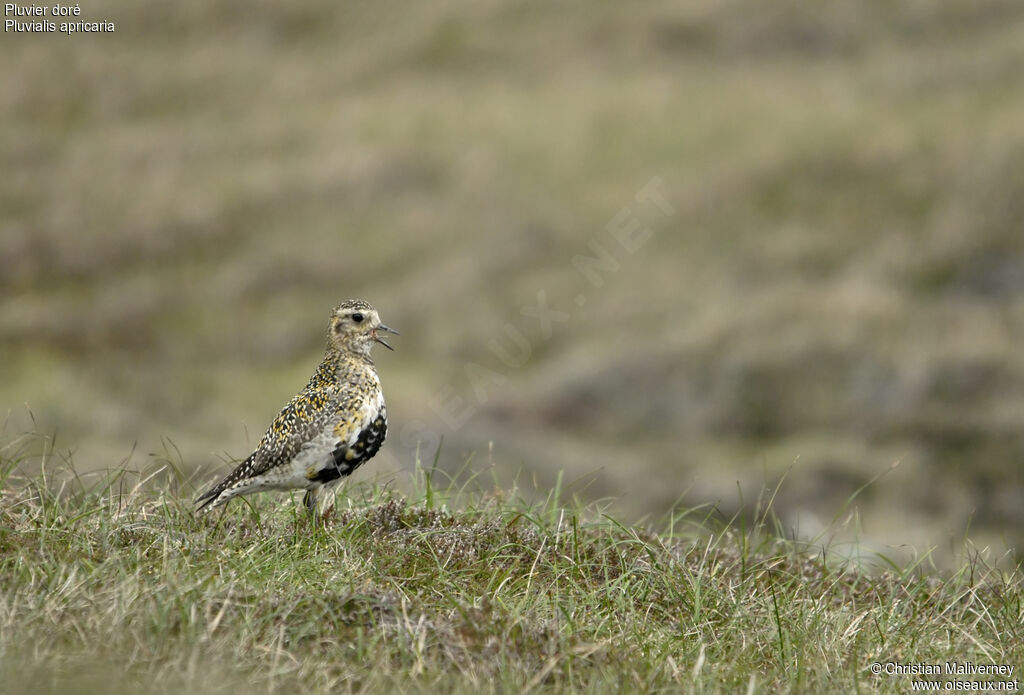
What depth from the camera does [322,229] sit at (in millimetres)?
37062

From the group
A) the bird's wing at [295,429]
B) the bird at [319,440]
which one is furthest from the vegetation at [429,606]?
the bird's wing at [295,429]

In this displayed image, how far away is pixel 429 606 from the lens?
20.1ft

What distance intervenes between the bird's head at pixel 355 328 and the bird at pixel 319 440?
0.08 feet

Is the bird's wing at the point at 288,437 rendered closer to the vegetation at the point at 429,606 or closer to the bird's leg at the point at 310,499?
the vegetation at the point at 429,606

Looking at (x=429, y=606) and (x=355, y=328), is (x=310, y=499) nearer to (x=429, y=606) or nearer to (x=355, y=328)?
(x=355, y=328)

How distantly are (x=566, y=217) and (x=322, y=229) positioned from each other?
7867 mm

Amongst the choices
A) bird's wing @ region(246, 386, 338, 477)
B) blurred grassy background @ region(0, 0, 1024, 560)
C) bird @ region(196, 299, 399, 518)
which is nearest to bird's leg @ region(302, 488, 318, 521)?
bird @ region(196, 299, 399, 518)

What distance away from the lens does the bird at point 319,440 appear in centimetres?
707

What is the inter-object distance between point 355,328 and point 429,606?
7.18 ft

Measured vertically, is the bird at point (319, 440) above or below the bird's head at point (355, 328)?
below

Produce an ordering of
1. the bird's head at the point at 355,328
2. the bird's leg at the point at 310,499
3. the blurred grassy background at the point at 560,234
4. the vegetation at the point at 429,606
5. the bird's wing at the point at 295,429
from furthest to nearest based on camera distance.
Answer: the blurred grassy background at the point at 560,234 → the bird's head at the point at 355,328 → the bird's leg at the point at 310,499 → the bird's wing at the point at 295,429 → the vegetation at the point at 429,606

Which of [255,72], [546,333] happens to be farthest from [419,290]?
[255,72]

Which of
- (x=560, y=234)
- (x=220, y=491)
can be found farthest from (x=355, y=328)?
(x=560, y=234)

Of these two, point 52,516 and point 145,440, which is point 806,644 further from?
point 145,440
